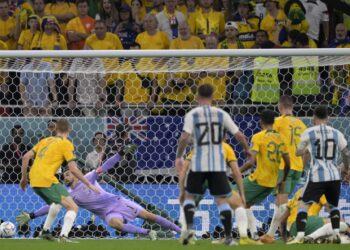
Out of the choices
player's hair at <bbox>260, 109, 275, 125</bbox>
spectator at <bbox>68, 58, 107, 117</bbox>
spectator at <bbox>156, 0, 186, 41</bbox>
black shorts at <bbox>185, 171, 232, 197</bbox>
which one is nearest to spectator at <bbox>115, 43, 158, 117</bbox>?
spectator at <bbox>68, 58, 107, 117</bbox>

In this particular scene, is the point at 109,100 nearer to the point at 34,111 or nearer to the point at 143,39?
the point at 34,111

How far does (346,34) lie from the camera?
18.6 m

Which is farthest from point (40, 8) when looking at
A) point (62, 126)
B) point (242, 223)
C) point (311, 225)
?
point (242, 223)

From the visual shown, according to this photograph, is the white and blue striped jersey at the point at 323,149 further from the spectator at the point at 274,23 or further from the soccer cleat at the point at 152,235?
the spectator at the point at 274,23

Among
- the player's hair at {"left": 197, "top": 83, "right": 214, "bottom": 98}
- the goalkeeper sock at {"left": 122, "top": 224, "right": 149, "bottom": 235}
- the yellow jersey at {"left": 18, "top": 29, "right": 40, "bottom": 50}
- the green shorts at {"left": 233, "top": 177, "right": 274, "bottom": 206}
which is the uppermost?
the yellow jersey at {"left": 18, "top": 29, "right": 40, "bottom": 50}

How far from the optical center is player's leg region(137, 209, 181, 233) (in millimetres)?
15594

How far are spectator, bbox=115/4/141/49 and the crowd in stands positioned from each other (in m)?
0.02

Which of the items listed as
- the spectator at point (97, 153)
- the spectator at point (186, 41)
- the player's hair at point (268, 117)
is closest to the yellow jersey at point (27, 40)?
the spectator at point (186, 41)

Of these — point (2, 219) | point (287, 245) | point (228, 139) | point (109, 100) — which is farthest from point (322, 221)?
point (2, 219)

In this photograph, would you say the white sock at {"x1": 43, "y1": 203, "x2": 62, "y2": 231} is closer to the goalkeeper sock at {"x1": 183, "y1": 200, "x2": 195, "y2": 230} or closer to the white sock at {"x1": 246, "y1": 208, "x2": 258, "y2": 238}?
the white sock at {"x1": 246, "y1": 208, "x2": 258, "y2": 238}

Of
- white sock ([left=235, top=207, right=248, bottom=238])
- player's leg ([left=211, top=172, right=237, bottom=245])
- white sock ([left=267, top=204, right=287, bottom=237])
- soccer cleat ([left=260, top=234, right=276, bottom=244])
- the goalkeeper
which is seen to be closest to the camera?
player's leg ([left=211, top=172, right=237, bottom=245])

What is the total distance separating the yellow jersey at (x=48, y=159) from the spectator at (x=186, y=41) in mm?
4324

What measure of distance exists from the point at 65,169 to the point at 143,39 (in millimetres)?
2753

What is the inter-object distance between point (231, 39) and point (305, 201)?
5216mm
